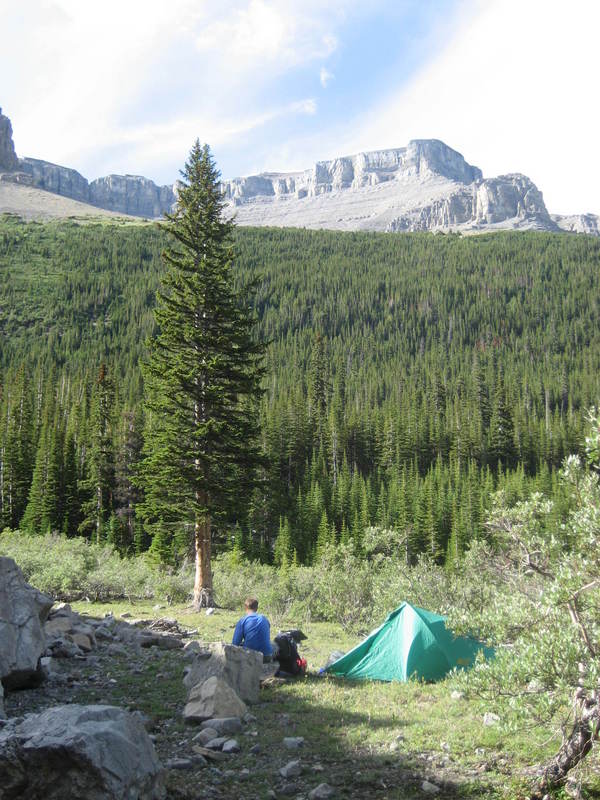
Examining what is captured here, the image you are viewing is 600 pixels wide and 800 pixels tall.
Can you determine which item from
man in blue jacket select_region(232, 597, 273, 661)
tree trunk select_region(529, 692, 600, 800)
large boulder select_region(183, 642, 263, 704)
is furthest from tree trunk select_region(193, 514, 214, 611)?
tree trunk select_region(529, 692, 600, 800)

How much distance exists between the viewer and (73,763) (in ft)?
15.4

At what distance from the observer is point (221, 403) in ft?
63.7

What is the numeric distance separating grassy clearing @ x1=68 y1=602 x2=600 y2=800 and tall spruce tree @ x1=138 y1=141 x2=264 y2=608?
8250 mm

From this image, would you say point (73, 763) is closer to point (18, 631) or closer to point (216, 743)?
point (216, 743)

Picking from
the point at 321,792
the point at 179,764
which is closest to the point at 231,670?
the point at 179,764

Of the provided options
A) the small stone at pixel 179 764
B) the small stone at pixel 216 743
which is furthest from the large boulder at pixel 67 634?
the small stone at pixel 179 764

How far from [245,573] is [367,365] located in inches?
4890

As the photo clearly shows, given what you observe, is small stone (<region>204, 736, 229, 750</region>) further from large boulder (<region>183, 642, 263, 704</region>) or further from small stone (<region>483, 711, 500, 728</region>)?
small stone (<region>483, 711, 500, 728</region>)

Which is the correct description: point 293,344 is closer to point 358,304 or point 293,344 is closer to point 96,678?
point 358,304

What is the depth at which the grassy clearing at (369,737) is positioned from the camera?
19.5ft

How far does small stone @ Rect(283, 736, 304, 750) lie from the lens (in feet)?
23.3

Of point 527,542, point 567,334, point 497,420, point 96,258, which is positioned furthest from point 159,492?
point 96,258

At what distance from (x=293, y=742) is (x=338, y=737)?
652 mm

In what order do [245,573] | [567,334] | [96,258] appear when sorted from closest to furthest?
1. [245,573]
2. [567,334]
3. [96,258]
